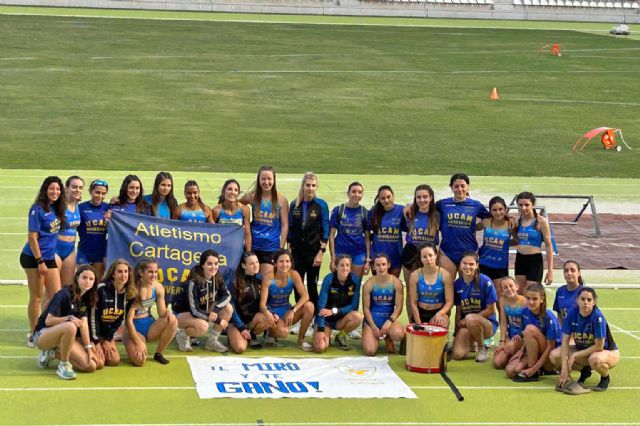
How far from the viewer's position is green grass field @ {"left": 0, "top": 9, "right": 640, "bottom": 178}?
993 inches

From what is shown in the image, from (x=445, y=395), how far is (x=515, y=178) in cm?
1337

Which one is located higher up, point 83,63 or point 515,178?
point 83,63

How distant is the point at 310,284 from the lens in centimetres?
1316

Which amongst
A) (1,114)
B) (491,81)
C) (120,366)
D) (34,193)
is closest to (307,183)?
(120,366)

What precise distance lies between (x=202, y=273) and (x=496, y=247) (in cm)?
303

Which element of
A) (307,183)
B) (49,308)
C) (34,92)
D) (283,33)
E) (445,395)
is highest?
(283,33)

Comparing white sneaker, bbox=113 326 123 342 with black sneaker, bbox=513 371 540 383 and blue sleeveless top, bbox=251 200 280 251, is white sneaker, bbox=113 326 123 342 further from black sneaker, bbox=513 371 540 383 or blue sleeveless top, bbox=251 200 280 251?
black sneaker, bbox=513 371 540 383

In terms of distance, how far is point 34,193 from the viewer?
67.3 ft

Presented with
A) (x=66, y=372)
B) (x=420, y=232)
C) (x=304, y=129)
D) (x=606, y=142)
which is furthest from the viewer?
(x=304, y=129)

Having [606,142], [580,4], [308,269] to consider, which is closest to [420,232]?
[308,269]

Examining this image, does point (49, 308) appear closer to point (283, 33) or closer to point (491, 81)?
point (491, 81)

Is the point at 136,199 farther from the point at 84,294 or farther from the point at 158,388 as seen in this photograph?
the point at 158,388

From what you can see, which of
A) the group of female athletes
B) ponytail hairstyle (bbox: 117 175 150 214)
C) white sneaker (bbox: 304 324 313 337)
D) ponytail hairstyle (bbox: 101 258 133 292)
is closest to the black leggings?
the group of female athletes

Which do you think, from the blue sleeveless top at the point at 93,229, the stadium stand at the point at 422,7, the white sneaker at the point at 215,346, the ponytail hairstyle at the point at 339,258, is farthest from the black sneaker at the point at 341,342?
the stadium stand at the point at 422,7
